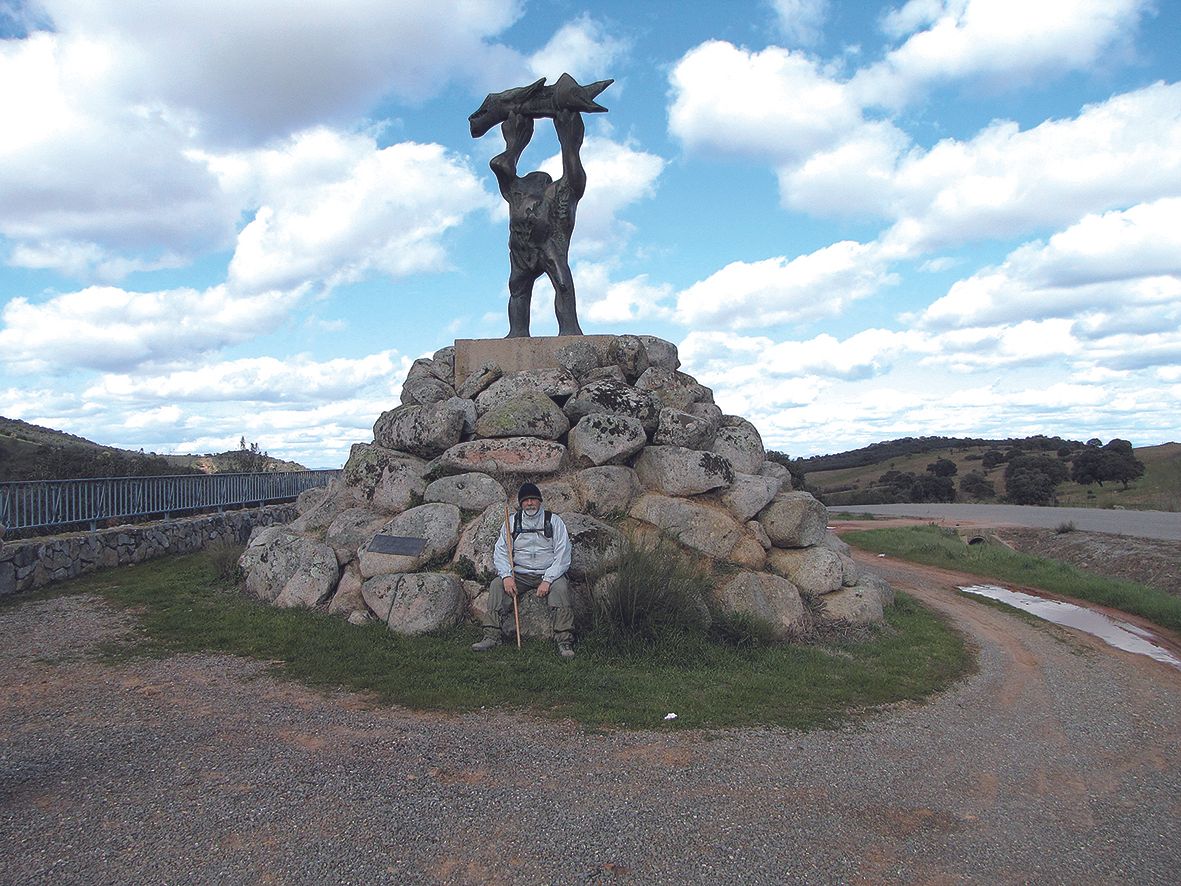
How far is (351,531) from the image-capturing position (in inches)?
348

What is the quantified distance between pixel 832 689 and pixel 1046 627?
4.92 m

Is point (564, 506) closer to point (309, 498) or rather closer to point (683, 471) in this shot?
point (683, 471)

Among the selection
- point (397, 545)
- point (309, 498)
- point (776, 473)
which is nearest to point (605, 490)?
point (397, 545)

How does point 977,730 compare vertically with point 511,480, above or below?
below

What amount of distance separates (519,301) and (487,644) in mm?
6011

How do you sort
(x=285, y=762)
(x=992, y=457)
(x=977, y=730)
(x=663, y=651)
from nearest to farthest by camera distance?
1. (x=285, y=762)
2. (x=977, y=730)
3. (x=663, y=651)
4. (x=992, y=457)

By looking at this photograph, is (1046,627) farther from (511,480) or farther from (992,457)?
(992,457)

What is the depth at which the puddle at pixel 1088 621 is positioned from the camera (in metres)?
8.76

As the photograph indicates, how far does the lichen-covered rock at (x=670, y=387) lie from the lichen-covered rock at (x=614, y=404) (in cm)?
50

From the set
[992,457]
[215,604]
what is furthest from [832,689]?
[992,457]

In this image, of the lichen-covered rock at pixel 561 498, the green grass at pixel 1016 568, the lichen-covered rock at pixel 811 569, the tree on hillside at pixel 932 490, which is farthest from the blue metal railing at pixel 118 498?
the tree on hillside at pixel 932 490

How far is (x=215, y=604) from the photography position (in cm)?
877

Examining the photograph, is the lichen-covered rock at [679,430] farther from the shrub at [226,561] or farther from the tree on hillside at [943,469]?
the tree on hillside at [943,469]

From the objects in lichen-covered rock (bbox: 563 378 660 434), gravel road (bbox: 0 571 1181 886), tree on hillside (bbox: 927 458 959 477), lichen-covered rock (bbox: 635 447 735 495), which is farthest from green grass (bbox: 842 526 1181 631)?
tree on hillside (bbox: 927 458 959 477)
